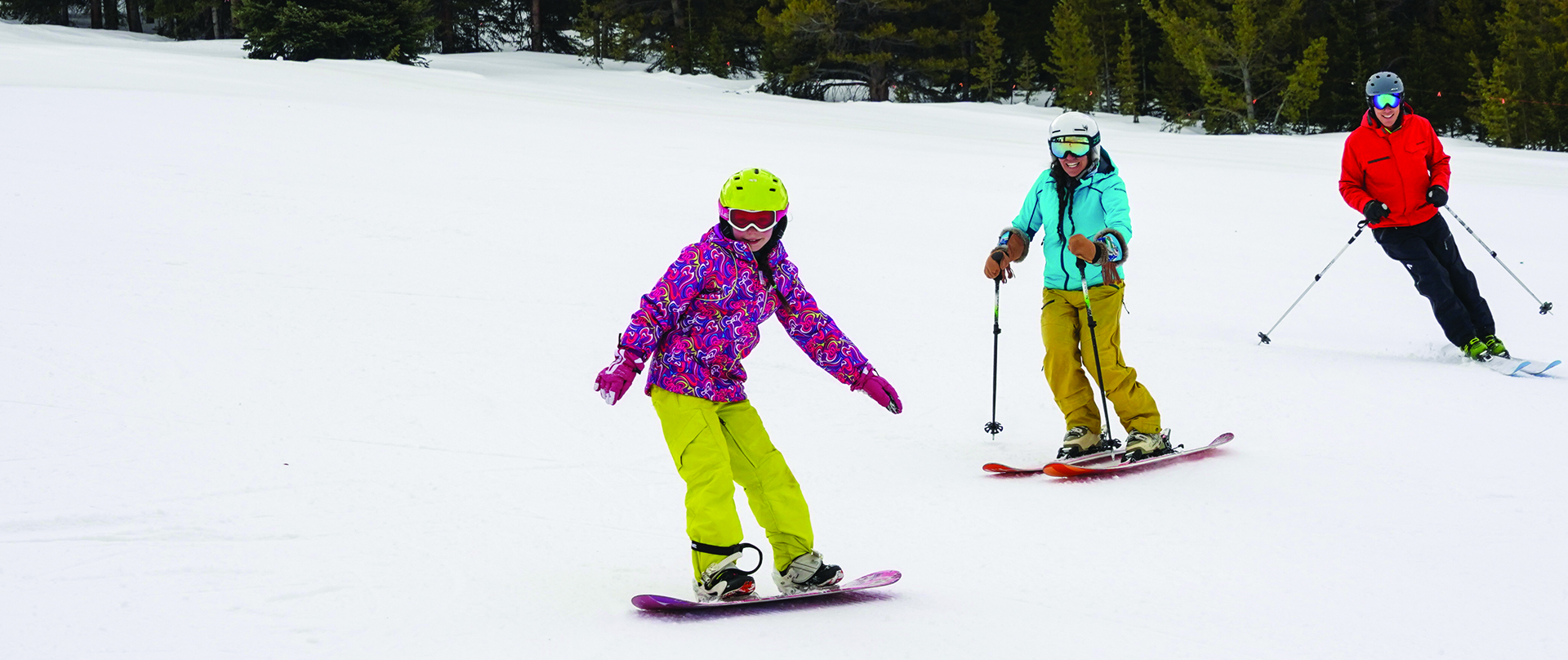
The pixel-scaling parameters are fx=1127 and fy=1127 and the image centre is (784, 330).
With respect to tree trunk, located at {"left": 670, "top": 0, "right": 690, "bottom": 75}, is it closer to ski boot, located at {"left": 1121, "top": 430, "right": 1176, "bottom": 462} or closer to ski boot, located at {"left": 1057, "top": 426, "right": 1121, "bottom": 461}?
ski boot, located at {"left": 1057, "top": 426, "right": 1121, "bottom": 461}

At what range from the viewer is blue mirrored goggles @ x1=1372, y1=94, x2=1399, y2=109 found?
262 inches

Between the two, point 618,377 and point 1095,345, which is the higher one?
point 618,377

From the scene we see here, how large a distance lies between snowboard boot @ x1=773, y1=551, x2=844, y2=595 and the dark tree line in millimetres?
22194

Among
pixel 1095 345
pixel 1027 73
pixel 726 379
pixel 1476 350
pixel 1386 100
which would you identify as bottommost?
pixel 1476 350

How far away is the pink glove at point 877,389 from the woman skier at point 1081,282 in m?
1.40

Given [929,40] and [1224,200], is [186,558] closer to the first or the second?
[1224,200]

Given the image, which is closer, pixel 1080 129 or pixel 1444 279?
pixel 1080 129

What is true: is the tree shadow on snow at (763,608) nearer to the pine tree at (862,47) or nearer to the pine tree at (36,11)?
the pine tree at (862,47)

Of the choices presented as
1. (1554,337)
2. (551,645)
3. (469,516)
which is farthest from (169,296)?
(1554,337)

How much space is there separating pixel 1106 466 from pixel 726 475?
2.21 metres

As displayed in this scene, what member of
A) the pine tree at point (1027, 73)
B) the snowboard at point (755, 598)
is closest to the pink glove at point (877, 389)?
the snowboard at point (755, 598)

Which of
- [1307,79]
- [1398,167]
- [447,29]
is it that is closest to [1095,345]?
[1398,167]

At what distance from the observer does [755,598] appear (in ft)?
11.7

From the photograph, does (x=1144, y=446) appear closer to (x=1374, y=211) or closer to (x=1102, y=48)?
(x=1374, y=211)
